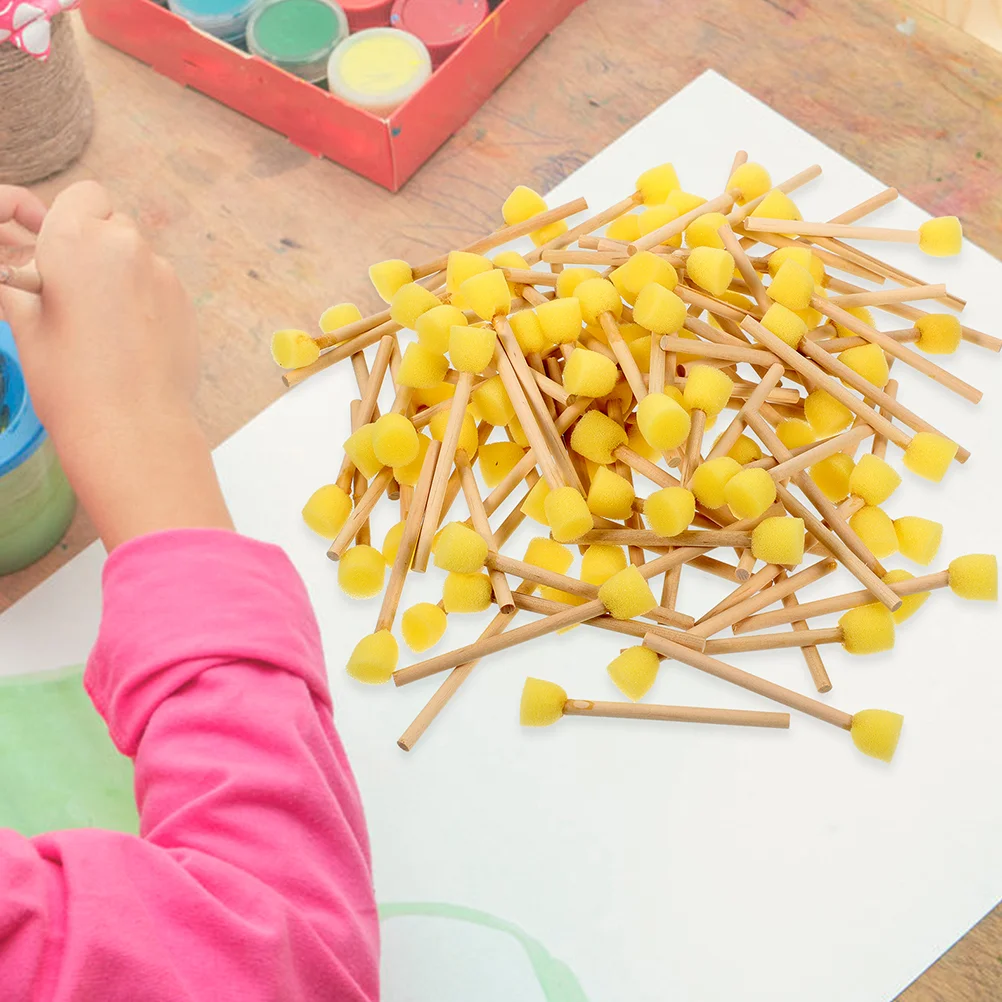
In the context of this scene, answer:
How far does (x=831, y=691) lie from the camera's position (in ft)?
2.02

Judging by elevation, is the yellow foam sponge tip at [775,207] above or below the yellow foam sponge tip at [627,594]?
above

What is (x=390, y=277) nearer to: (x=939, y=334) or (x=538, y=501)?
(x=538, y=501)

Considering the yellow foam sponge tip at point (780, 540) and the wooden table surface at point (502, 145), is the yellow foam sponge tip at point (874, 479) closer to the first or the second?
the yellow foam sponge tip at point (780, 540)

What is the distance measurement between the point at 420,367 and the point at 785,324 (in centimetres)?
19

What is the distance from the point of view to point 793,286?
2.05 ft

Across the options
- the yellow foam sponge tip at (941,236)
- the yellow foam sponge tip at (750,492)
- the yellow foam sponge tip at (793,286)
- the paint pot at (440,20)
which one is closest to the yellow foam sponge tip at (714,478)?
the yellow foam sponge tip at (750,492)

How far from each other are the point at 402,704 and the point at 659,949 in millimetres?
173

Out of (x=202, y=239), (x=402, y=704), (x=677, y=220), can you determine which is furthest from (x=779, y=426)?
(x=202, y=239)

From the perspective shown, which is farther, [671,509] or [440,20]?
[440,20]

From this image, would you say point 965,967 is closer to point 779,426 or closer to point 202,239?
point 779,426

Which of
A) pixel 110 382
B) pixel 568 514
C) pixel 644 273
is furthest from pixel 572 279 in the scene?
pixel 110 382

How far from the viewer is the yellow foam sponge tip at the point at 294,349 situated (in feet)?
2.08

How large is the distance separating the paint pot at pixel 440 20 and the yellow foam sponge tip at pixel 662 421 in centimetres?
31

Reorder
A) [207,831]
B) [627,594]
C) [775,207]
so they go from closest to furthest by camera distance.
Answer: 1. [207,831]
2. [627,594]
3. [775,207]
